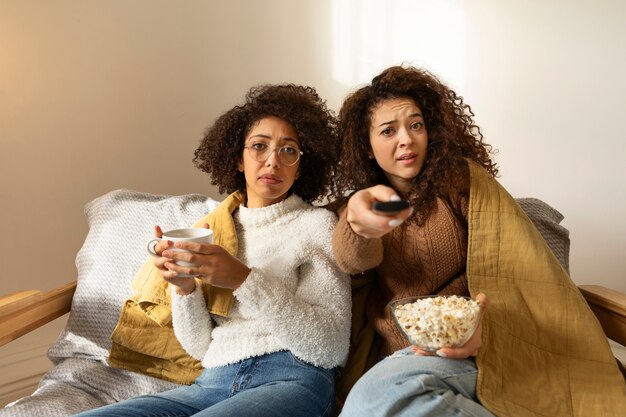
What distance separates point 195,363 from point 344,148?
2.10 feet

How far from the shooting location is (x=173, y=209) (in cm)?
171

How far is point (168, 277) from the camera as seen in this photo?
4.06ft

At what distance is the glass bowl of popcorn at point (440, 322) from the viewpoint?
1.09 meters

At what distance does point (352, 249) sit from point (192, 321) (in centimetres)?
40

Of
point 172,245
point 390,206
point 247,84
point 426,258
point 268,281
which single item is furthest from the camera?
point 247,84

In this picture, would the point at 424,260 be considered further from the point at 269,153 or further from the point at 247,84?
the point at 247,84

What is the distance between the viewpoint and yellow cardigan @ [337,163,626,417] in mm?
1223

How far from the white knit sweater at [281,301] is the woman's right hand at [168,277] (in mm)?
15

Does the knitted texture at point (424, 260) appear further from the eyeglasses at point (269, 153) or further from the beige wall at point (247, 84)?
the beige wall at point (247, 84)

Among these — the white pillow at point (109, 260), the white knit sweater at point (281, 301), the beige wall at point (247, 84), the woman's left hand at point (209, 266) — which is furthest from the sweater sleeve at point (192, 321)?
the beige wall at point (247, 84)

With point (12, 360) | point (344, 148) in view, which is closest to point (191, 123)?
point (344, 148)

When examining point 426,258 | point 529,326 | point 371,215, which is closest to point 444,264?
point 426,258

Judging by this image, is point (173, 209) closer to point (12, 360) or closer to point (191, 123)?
point (191, 123)

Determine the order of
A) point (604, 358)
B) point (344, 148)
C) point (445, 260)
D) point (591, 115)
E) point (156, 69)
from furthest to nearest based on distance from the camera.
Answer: point (156, 69)
point (591, 115)
point (344, 148)
point (445, 260)
point (604, 358)
